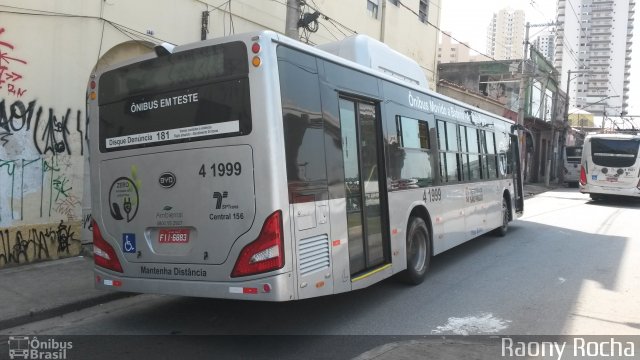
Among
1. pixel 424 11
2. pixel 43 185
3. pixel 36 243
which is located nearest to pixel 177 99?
pixel 43 185

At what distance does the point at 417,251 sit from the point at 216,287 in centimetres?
362

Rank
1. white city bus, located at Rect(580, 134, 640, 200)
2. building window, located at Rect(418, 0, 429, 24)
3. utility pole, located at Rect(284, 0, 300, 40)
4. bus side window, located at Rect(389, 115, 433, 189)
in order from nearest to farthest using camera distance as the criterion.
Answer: bus side window, located at Rect(389, 115, 433, 189) → utility pole, located at Rect(284, 0, 300, 40) → building window, located at Rect(418, 0, 429, 24) → white city bus, located at Rect(580, 134, 640, 200)

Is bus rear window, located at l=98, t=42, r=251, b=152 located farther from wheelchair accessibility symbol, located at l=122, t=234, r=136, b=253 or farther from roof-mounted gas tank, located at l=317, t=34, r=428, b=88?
roof-mounted gas tank, located at l=317, t=34, r=428, b=88

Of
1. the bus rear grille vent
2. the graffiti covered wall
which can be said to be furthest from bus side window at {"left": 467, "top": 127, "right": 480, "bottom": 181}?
the graffiti covered wall

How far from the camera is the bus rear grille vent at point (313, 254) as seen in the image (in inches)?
186

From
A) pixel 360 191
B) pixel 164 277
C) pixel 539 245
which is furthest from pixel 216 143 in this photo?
pixel 539 245

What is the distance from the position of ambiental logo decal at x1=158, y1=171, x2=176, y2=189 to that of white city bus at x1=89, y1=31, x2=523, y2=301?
0.01 meters

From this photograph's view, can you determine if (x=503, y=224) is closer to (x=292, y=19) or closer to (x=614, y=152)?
(x=292, y=19)

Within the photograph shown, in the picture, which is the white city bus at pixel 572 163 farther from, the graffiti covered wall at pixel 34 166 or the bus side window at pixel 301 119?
the bus side window at pixel 301 119

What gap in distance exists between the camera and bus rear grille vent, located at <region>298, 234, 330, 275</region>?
4.72 metres

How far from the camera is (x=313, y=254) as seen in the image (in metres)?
4.87

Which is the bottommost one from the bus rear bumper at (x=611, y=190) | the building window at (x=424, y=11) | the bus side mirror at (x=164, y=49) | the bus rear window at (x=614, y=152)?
the bus rear bumper at (x=611, y=190)

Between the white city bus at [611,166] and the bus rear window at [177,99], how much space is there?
21.3m

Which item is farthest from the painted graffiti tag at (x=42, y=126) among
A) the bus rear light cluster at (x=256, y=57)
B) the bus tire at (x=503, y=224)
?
the bus tire at (x=503, y=224)
